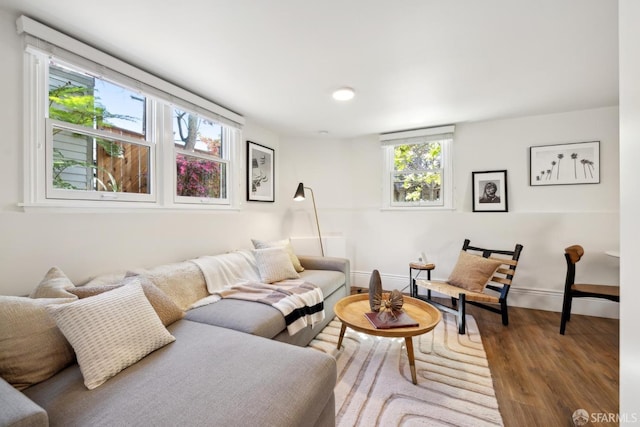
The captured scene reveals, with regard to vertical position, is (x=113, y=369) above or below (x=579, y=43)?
below

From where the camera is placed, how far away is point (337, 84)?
7.79 feet

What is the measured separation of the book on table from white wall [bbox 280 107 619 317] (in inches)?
71.6

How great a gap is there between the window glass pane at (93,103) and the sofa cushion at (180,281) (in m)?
1.16

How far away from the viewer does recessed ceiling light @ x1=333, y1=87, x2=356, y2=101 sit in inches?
97.0

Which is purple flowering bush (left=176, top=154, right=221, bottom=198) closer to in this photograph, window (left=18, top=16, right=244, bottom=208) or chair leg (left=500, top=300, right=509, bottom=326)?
window (left=18, top=16, right=244, bottom=208)

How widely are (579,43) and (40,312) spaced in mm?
3432

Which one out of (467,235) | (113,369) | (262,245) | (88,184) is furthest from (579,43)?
(88,184)

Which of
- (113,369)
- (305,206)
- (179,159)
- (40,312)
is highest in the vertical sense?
(179,159)

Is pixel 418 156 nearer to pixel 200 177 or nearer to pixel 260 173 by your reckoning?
pixel 260 173

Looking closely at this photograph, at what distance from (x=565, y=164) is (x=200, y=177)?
4.04 metres

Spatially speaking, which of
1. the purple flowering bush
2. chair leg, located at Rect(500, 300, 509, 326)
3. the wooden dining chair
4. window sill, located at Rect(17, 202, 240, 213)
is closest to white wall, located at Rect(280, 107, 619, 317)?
the wooden dining chair

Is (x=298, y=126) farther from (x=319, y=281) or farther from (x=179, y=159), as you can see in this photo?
(x=319, y=281)

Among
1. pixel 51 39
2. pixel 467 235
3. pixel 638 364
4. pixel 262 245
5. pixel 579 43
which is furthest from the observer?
pixel 467 235

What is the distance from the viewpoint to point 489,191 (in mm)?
3285
